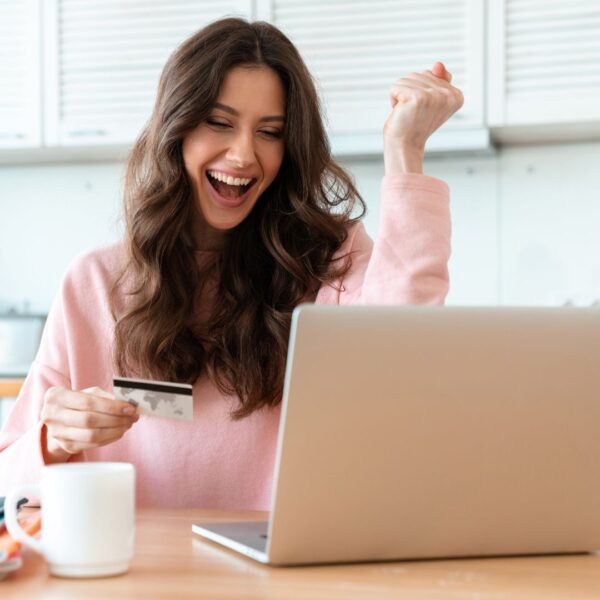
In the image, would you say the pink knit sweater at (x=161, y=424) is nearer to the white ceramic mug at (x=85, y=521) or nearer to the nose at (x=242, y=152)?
the nose at (x=242, y=152)

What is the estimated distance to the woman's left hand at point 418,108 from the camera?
1.44 metres

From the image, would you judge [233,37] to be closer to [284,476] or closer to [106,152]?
[284,476]

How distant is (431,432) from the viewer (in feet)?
3.00

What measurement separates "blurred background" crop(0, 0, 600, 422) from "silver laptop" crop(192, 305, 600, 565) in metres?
2.10

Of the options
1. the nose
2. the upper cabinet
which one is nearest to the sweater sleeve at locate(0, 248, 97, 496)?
the nose

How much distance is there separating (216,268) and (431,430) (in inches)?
33.4

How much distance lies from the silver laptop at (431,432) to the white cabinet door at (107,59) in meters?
2.48

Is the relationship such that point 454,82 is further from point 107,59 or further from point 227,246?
point 227,246

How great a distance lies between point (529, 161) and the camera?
322cm

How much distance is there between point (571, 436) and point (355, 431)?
0.67 feet

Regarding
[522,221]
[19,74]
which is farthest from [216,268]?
[19,74]

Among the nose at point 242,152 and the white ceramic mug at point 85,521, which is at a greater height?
the nose at point 242,152

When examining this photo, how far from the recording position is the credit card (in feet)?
3.56

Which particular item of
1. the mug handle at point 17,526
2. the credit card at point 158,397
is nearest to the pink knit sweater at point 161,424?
the credit card at point 158,397
